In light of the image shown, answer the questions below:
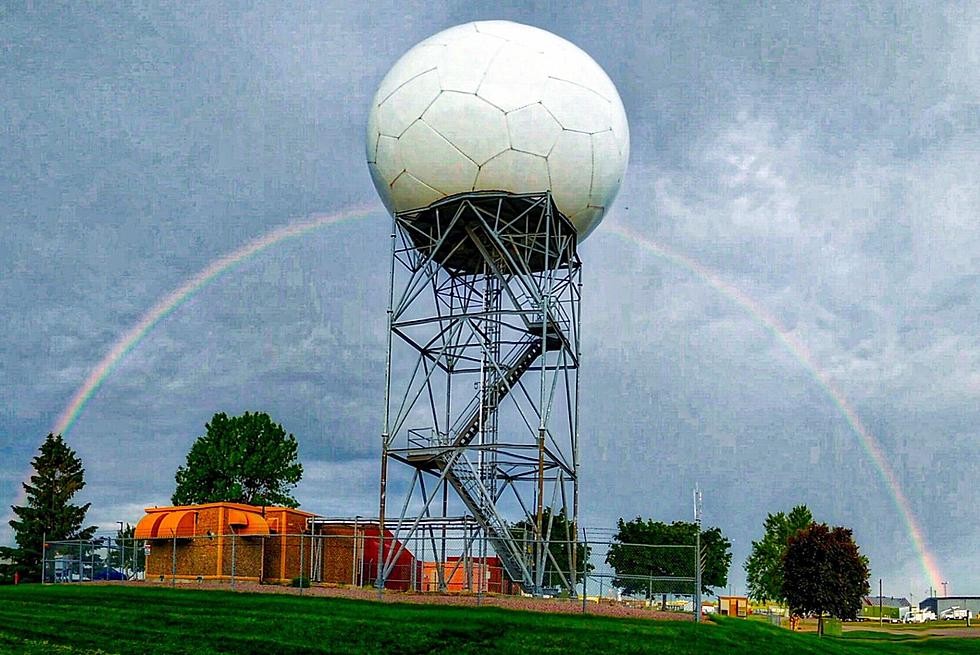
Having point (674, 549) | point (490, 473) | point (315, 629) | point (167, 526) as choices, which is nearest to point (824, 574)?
point (674, 549)

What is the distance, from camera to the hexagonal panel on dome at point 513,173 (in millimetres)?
31188

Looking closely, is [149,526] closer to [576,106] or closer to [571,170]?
[571,170]

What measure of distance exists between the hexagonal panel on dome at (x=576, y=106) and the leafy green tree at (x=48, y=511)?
4013cm

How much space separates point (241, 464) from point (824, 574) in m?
30.4

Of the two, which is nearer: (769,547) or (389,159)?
(389,159)

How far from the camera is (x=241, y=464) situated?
2227 inches

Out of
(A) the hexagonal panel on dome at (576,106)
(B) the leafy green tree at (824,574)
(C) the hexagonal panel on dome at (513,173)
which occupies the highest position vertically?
(A) the hexagonal panel on dome at (576,106)

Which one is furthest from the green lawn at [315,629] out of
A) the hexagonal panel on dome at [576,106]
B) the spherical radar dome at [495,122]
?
the hexagonal panel on dome at [576,106]

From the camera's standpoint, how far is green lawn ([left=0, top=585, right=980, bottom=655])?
66.3 feet

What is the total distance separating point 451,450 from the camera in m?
31.6

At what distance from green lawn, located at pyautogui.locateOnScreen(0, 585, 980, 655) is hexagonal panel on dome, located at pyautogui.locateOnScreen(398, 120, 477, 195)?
12.6m

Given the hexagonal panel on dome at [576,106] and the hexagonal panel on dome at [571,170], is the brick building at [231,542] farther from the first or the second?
the hexagonal panel on dome at [576,106]

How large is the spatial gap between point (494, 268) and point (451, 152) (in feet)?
12.5

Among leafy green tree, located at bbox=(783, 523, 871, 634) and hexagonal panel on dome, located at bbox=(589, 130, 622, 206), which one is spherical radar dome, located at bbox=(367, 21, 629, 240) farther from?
leafy green tree, located at bbox=(783, 523, 871, 634)
